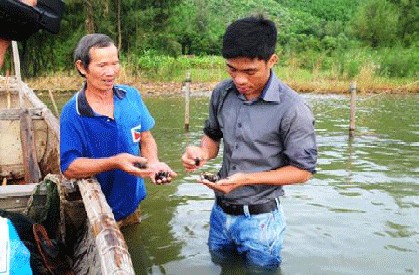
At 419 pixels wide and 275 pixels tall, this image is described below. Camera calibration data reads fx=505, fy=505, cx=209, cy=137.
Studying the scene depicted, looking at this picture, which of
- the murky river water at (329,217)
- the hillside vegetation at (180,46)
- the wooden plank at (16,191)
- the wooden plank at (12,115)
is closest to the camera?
the wooden plank at (16,191)

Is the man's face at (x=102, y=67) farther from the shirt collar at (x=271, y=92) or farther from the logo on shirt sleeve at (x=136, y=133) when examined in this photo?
the shirt collar at (x=271, y=92)

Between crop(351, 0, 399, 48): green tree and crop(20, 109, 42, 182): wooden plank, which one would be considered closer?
crop(20, 109, 42, 182): wooden plank

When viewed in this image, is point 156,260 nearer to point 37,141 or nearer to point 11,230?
point 37,141

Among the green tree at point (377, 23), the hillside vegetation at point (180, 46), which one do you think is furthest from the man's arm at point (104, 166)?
the green tree at point (377, 23)

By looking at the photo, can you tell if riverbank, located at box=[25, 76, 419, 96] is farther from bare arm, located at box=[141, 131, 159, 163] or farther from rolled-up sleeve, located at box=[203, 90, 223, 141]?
rolled-up sleeve, located at box=[203, 90, 223, 141]

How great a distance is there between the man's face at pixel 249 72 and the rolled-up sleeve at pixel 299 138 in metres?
0.22

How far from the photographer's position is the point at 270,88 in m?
2.64

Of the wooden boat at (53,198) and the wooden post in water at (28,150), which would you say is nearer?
the wooden boat at (53,198)

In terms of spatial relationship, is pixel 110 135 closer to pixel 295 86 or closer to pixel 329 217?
pixel 329 217

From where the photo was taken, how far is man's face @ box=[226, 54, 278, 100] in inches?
99.7

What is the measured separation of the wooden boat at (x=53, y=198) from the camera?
7.94 feet

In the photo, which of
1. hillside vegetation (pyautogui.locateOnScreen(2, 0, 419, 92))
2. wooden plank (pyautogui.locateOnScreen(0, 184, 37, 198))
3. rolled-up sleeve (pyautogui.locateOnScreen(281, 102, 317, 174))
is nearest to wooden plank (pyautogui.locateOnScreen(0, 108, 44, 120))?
wooden plank (pyautogui.locateOnScreen(0, 184, 37, 198))

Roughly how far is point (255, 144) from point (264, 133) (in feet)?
0.26

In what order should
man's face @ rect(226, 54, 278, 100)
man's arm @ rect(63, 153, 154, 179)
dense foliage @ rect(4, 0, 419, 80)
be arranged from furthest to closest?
dense foliage @ rect(4, 0, 419, 80) < man's arm @ rect(63, 153, 154, 179) < man's face @ rect(226, 54, 278, 100)
